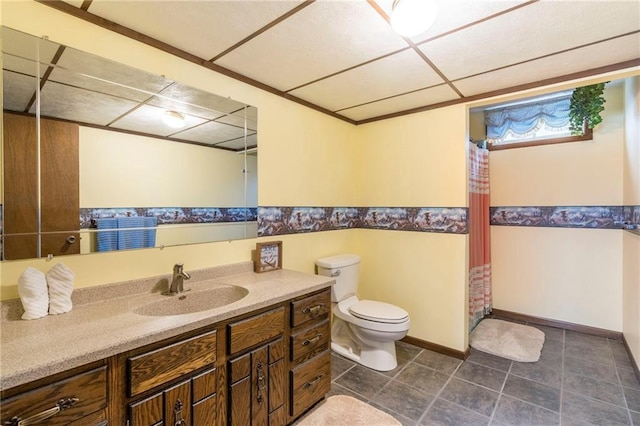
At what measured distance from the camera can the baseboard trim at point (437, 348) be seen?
98.1 inches

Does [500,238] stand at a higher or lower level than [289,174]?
lower

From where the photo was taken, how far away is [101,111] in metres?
1.48

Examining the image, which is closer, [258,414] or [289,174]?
[258,414]

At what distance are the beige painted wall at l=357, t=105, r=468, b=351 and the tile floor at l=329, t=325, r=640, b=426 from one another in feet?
1.00

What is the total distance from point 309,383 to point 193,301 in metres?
0.85

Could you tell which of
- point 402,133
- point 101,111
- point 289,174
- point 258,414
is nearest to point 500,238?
point 402,133

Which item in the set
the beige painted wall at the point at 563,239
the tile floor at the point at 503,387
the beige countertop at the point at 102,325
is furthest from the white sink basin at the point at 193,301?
the beige painted wall at the point at 563,239

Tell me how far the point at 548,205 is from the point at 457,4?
2693 millimetres

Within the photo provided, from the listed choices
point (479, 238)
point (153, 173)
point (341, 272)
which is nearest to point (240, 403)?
point (153, 173)

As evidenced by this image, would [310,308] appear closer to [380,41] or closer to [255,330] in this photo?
[255,330]

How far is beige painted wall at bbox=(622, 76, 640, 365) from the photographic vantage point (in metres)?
2.24

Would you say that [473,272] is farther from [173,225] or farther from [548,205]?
[173,225]

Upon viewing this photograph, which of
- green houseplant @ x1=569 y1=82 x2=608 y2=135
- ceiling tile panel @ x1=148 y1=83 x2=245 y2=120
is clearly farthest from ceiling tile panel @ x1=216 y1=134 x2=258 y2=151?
green houseplant @ x1=569 y1=82 x2=608 y2=135

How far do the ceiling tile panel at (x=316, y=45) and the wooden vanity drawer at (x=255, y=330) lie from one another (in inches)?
57.4
